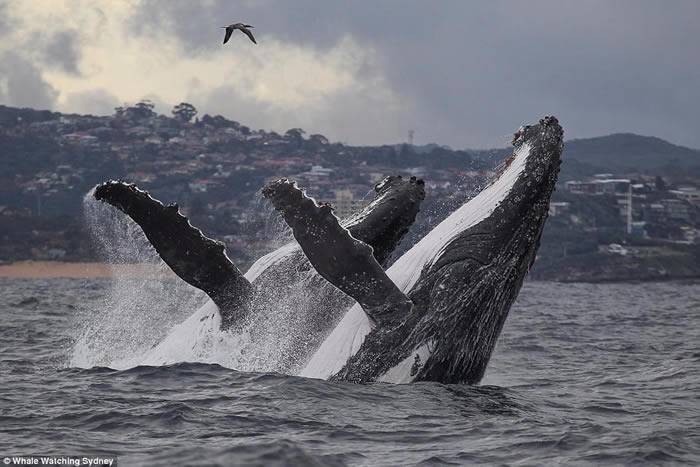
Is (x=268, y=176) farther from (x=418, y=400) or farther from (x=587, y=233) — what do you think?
(x=418, y=400)

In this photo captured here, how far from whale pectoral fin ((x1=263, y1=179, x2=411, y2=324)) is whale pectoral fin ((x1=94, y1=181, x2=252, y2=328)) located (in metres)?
0.89

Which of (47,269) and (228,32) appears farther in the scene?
(47,269)

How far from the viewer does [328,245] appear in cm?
972

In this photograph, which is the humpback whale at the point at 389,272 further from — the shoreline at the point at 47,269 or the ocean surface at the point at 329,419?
the shoreline at the point at 47,269

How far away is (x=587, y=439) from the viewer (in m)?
9.84

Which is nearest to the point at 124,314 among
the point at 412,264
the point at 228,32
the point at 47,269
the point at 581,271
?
the point at 412,264

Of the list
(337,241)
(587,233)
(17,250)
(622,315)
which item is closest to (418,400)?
(337,241)

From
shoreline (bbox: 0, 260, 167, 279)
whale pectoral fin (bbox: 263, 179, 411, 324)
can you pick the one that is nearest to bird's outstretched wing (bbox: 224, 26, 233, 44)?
whale pectoral fin (bbox: 263, 179, 411, 324)

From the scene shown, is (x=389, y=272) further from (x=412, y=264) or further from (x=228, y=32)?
(x=228, y=32)

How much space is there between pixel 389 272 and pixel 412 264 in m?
0.29

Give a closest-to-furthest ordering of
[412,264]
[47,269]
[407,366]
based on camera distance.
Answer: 1. [407,366]
2. [412,264]
3. [47,269]

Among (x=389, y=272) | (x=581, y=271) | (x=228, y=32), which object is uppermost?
(x=228, y=32)

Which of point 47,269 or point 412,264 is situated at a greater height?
point 412,264

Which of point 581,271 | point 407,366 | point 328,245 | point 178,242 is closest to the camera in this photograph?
point 328,245
